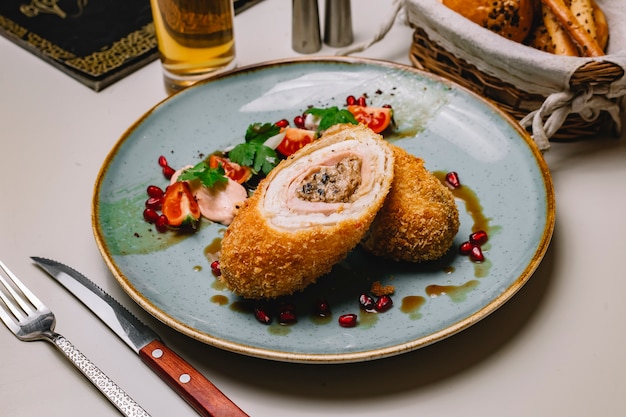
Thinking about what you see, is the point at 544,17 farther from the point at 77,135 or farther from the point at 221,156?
the point at 77,135

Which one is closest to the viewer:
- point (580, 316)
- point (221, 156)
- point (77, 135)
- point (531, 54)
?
point (580, 316)

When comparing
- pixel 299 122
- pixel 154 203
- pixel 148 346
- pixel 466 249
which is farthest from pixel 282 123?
pixel 148 346

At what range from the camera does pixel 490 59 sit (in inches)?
83.7

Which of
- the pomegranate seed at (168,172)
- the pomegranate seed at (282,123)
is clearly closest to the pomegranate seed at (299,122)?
the pomegranate seed at (282,123)

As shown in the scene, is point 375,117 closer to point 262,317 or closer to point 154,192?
point 154,192

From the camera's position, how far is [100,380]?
4.99 feet

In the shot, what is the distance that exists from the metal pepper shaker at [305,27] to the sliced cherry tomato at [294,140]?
672 millimetres

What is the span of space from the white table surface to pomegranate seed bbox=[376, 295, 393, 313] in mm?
120

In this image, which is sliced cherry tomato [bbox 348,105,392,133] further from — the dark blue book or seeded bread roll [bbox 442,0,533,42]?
the dark blue book

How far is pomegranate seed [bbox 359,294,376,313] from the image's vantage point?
164 centimetres

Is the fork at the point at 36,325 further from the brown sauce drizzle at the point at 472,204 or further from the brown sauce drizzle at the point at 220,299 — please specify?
the brown sauce drizzle at the point at 472,204

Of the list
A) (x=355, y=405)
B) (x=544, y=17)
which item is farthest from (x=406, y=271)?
(x=544, y=17)

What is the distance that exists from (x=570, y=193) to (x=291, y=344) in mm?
1068

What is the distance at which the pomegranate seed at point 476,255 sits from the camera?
1.76 metres
